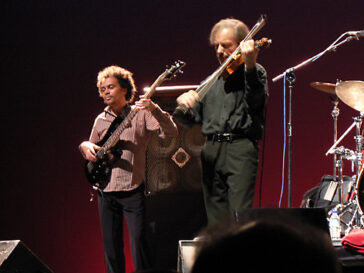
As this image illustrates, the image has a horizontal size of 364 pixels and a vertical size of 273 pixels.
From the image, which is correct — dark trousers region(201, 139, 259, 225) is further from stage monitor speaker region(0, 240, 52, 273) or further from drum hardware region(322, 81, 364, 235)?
drum hardware region(322, 81, 364, 235)

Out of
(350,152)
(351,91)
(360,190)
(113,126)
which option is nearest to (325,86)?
(351,91)

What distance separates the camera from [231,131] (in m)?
2.70

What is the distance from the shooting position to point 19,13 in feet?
→ 15.9

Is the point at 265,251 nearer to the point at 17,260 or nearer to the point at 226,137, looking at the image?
the point at 17,260

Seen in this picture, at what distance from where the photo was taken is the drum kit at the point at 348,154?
434 cm

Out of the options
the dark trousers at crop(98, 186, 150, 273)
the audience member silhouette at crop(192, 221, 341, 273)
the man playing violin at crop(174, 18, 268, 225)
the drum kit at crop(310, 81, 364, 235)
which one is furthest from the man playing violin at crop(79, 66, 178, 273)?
the audience member silhouette at crop(192, 221, 341, 273)

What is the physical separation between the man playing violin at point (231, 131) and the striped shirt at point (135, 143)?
68cm

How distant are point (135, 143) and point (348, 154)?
6.77 feet

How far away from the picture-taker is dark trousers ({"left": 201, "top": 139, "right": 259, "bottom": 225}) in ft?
8.74

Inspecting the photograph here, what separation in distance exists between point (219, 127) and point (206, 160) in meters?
0.20

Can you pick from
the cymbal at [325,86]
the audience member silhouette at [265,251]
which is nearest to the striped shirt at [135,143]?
the cymbal at [325,86]

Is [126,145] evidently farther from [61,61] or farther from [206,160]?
[61,61]

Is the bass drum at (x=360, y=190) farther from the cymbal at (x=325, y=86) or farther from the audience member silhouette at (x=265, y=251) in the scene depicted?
the audience member silhouette at (x=265, y=251)

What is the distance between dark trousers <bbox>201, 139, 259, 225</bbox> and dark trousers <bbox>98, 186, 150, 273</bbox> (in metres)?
0.76
